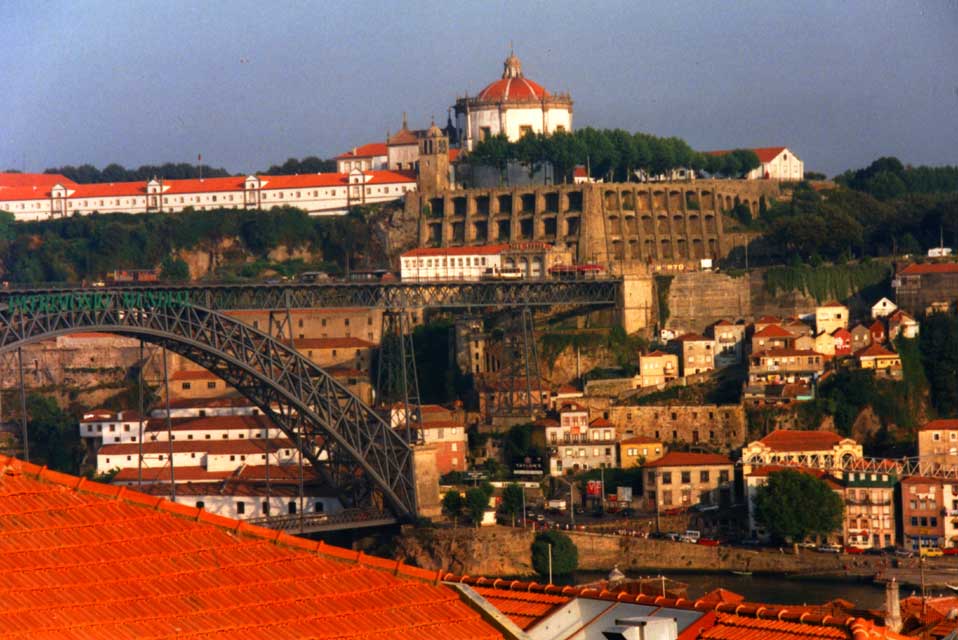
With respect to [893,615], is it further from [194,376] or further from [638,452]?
[194,376]

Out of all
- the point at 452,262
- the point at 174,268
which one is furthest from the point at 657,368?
the point at 174,268

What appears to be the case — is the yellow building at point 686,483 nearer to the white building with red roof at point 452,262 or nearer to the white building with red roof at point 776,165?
the white building with red roof at point 452,262

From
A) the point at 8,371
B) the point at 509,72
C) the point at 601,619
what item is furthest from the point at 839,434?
the point at 601,619

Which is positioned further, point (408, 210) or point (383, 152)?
point (383, 152)

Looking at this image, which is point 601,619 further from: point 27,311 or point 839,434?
point 839,434

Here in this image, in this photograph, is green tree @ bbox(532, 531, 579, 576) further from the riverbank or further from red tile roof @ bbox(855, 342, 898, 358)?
red tile roof @ bbox(855, 342, 898, 358)

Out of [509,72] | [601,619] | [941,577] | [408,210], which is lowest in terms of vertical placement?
[941,577]

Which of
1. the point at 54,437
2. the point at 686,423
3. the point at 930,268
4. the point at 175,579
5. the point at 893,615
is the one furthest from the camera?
the point at 930,268
